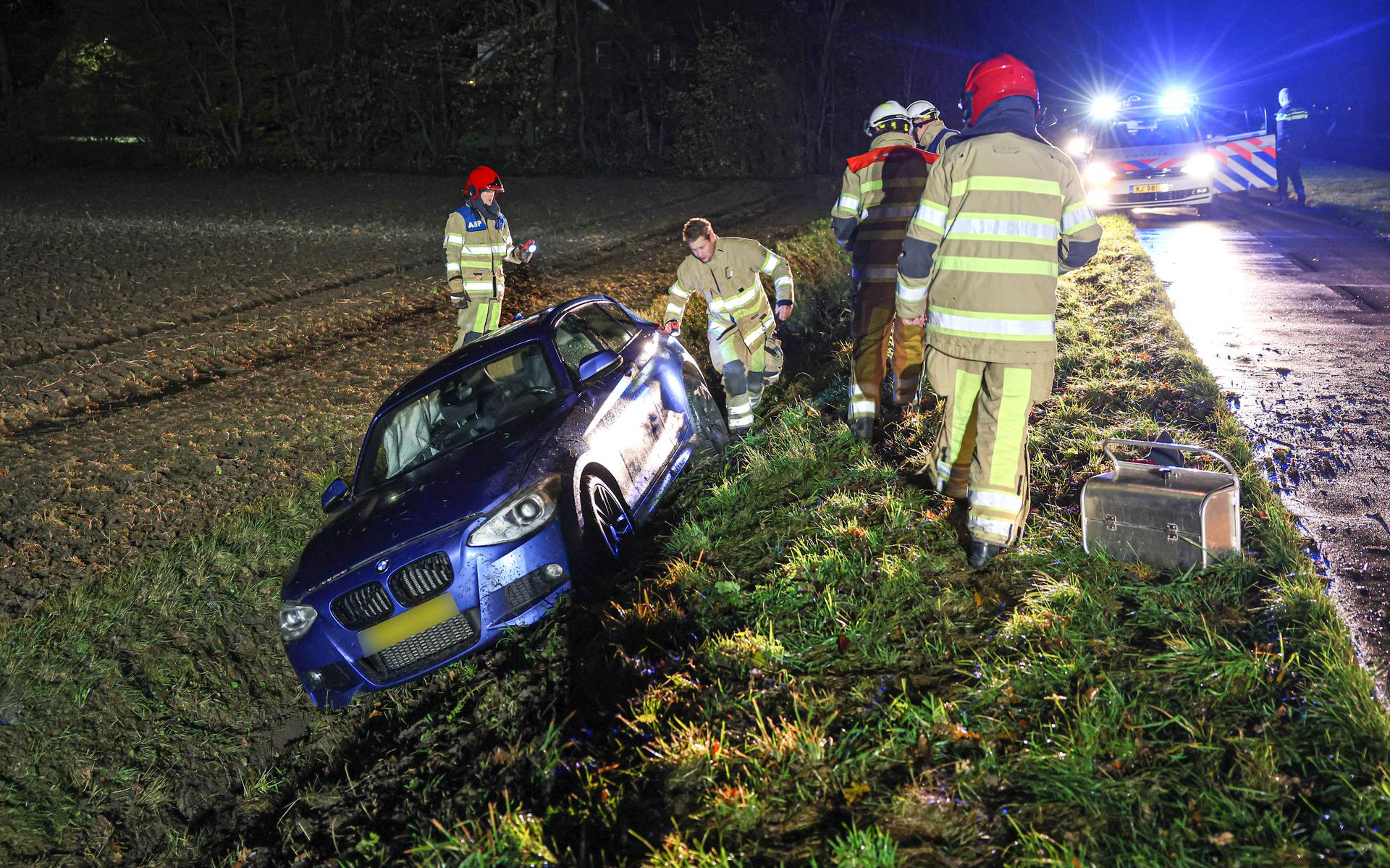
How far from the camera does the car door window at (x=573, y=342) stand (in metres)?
5.59

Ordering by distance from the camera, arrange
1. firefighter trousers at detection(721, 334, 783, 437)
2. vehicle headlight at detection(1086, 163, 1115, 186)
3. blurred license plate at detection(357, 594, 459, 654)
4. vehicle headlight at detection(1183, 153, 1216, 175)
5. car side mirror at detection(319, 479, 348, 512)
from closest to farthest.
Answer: blurred license plate at detection(357, 594, 459, 654)
car side mirror at detection(319, 479, 348, 512)
firefighter trousers at detection(721, 334, 783, 437)
vehicle headlight at detection(1183, 153, 1216, 175)
vehicle headlight at detection(1086, 163, 1115, 186)

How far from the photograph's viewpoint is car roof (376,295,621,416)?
5.48 m

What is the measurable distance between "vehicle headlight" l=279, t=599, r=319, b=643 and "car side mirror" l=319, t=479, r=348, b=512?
0.78 m

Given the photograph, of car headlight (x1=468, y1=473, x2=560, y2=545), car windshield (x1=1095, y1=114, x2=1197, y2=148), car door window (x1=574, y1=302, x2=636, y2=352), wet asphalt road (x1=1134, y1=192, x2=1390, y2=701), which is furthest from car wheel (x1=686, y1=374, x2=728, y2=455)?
car windshield (x1=1095, y1=114, x2=1197, y2=148)

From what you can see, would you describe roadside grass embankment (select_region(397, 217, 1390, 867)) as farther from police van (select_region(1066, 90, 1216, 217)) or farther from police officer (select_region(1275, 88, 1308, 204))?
police officer (select_region(1275, 88, 1308, 204))

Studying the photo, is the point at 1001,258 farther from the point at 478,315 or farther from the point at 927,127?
the point at 478,315

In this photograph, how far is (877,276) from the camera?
598 centimetres

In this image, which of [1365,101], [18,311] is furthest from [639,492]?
[1365,101]

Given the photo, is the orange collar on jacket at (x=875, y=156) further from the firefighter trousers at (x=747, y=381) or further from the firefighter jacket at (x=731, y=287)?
the firefighter trousers at (x=747, y=381)

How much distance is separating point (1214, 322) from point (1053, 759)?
6648 millimetres

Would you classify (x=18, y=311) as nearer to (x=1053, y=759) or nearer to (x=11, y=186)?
(x=1053, y=759)

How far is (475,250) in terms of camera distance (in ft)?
26.8

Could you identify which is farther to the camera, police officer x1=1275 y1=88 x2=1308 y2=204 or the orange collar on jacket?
police officer x1=1275 y1=88 x2=1308 y2=204

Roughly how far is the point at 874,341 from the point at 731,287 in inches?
46.7
